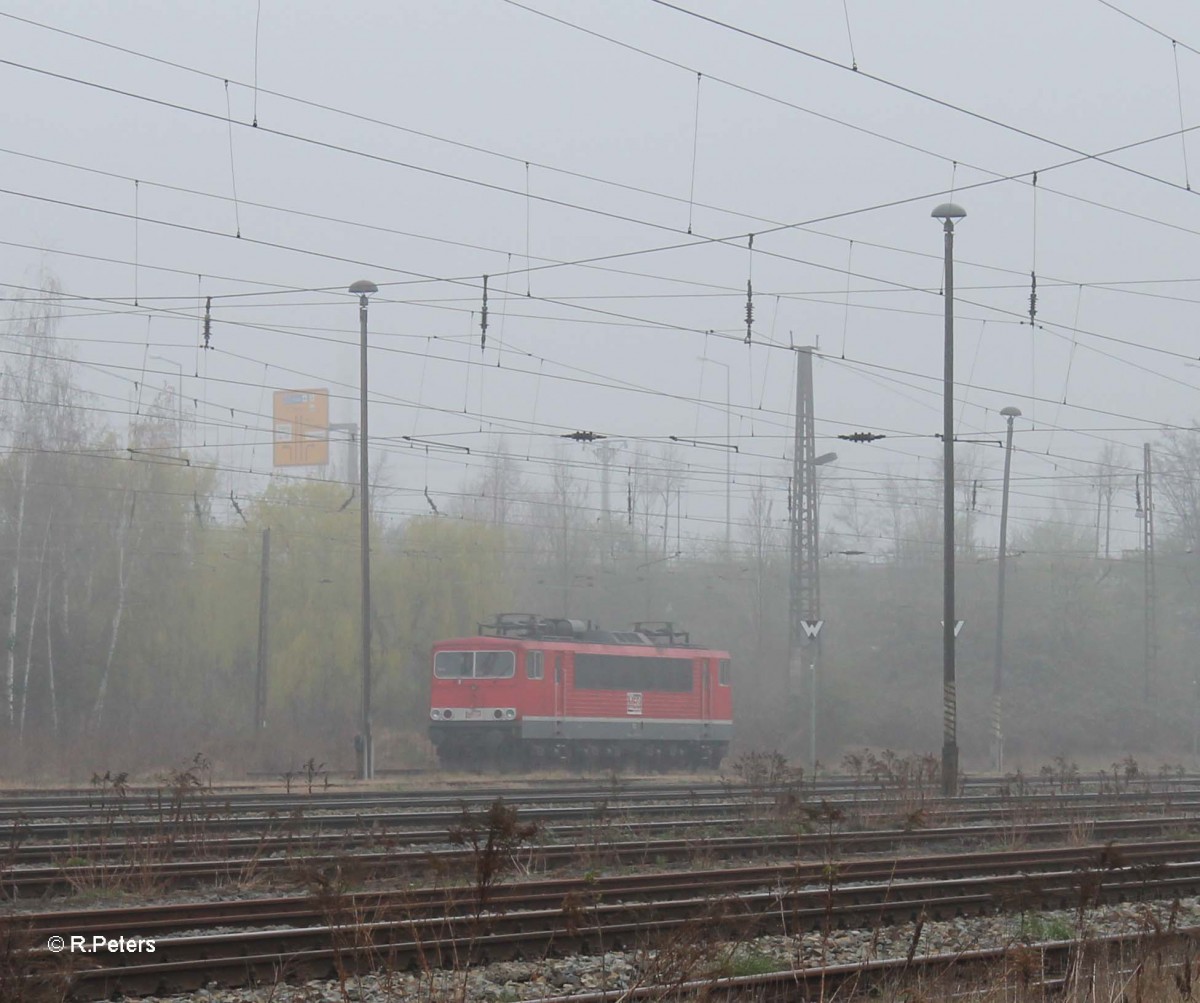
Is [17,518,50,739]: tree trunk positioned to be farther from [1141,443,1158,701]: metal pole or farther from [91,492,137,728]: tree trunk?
[1141,443,1158,701]: metal pole

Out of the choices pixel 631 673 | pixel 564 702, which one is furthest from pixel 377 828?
pixel 631 673

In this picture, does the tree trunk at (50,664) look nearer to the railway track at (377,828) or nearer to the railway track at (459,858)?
the railway track at (377,828)

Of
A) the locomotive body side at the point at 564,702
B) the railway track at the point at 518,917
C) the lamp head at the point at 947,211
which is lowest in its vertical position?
the locomotive body side at the point at 564,702

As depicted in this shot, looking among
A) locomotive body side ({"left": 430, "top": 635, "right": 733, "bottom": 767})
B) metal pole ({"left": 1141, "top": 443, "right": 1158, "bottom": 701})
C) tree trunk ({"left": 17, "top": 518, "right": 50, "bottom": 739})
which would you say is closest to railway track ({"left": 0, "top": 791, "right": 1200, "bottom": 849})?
locomotive body side ({"left": 430, "top": 635, "right": 733, "bottom": 767})

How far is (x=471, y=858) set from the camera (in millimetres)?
12484

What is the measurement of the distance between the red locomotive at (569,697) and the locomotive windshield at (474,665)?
2 centimetres

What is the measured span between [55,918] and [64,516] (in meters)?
35.7

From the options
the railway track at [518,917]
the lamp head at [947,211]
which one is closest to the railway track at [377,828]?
the railway track at [518,917]

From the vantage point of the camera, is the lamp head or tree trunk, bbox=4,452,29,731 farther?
tree trunk, bbox=4,452,29,731

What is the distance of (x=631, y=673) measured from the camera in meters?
35.4

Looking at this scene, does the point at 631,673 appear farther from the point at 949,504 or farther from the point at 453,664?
the point at 949,504

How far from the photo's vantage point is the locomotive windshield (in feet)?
110

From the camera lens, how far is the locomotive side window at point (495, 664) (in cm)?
3338

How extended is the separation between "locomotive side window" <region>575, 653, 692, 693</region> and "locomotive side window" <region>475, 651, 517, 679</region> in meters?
1.76
